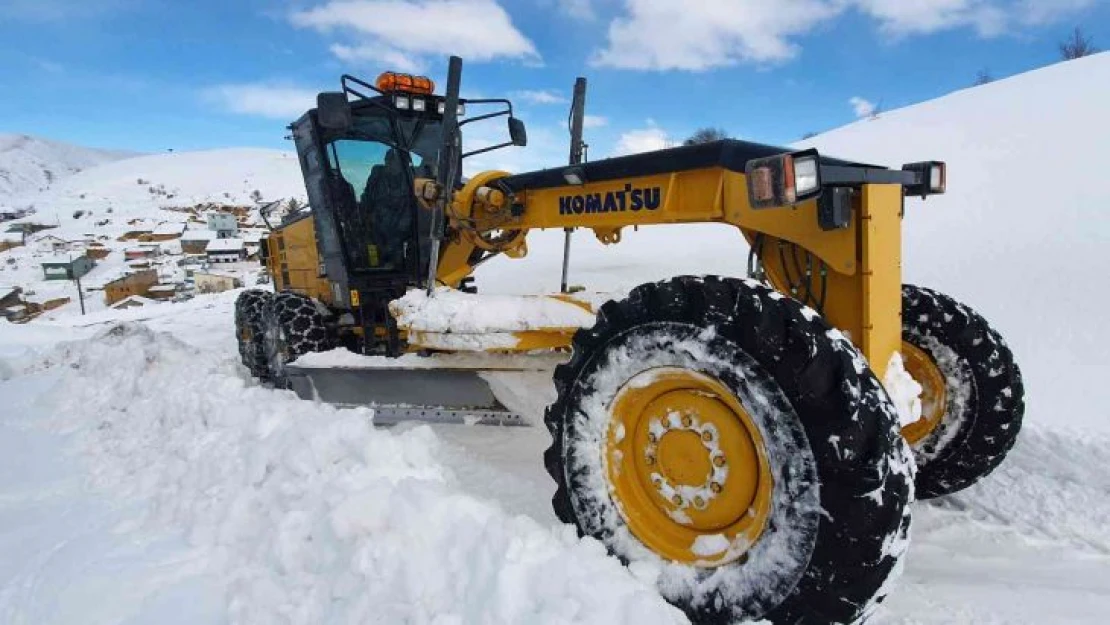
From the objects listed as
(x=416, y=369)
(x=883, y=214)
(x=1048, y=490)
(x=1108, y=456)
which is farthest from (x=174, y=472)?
(x=1108, y=456)

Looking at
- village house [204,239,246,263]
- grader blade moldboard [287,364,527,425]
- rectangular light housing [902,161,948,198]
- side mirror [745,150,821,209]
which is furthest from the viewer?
village house [204,239,246,263]

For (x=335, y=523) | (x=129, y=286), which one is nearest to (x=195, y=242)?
(x=129, y=286)

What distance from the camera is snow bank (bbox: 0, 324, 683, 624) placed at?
2.04 metres

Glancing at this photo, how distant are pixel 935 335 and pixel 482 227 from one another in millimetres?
2555

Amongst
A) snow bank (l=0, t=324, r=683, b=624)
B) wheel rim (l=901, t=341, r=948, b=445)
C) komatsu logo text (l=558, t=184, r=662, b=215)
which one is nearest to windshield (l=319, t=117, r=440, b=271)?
snow bank (l=0, t=324, r=683, b=624)

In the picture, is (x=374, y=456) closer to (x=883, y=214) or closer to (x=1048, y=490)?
(x=883, y=214)

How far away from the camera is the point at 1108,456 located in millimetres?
3455

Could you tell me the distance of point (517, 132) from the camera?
4.60 metres

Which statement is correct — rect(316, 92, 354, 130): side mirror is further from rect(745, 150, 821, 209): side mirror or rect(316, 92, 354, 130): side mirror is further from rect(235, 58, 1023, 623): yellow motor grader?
rect(745, 150, 821, 209): side mirror

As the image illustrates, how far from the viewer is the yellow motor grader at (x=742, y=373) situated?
191 centimetres

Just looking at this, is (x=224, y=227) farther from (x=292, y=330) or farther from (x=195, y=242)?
(x=292, y=330)

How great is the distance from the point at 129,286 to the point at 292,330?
109ft

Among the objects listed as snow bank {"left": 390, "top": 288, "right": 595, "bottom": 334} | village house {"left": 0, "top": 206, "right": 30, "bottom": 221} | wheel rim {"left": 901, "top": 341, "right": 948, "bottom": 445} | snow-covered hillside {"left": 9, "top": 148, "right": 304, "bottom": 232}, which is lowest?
wheel rim {"left": 901, "top": 341, "right": 948, "bottom": 445}

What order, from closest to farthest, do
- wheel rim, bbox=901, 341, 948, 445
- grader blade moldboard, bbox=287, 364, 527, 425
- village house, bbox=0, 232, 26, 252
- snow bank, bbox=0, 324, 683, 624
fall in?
snow bank, bbox=0, 324, 683, 624, wheel rim, bbox=901, 341, 948, 445, grader blade moldboard, bbox=287, 364, 527, 425, village house, bbox=0, 232, 26, 252
